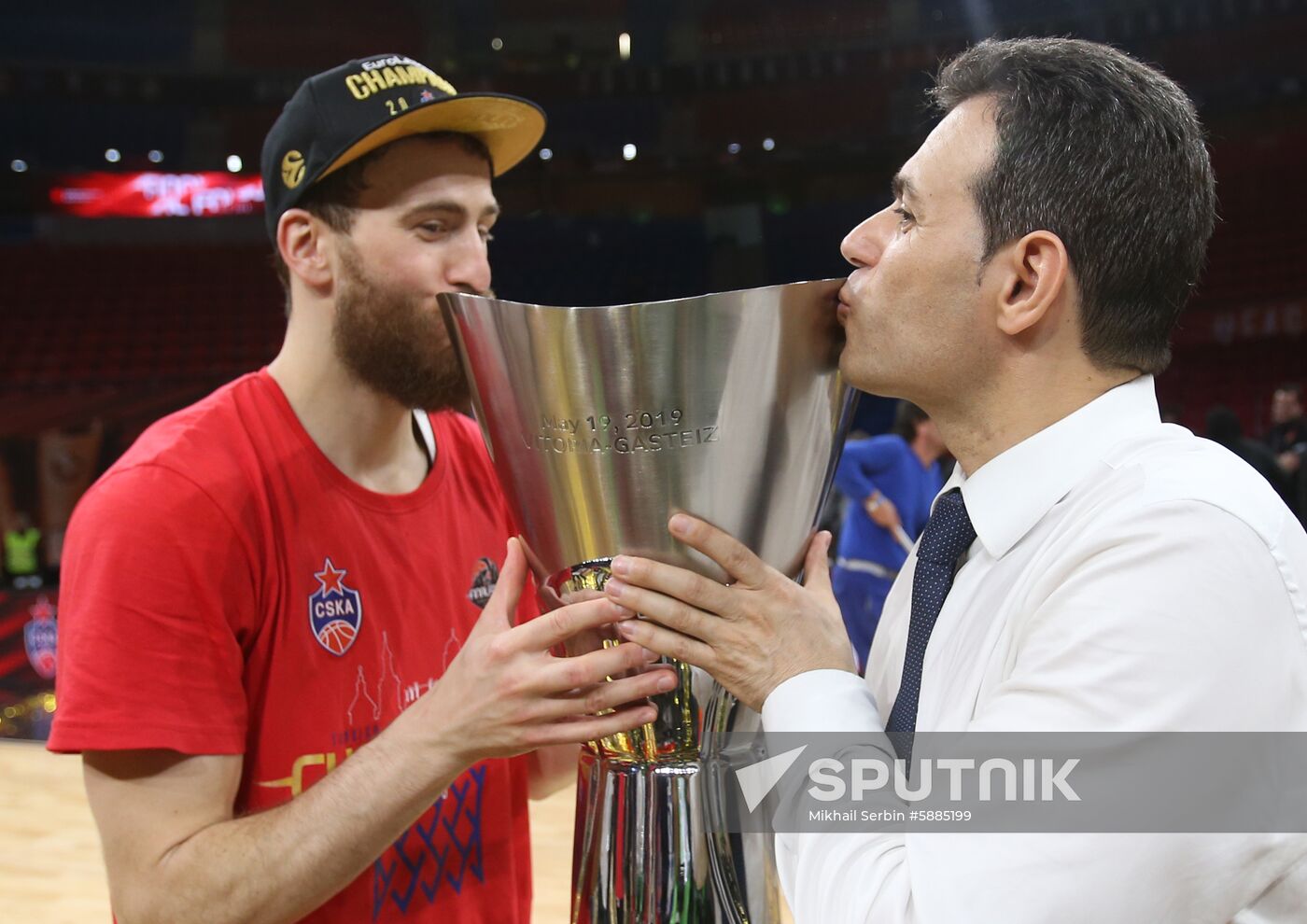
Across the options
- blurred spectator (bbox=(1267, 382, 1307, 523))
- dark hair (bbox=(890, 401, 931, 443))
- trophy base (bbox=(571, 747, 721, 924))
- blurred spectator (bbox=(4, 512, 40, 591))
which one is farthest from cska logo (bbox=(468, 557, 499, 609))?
blurred spectator (bbox=(4, 512, 40, 591))

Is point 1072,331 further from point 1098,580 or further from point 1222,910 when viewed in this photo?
point 1222,910

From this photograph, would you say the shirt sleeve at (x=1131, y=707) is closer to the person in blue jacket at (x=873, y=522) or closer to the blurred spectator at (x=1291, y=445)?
the person in blue jacket at (x=873, y=522)

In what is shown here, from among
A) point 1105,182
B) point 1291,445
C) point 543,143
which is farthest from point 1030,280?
point 543,143

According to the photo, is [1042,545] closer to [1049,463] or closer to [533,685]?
[1049,463]

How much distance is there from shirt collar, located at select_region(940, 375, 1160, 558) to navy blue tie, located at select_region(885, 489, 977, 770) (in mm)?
47

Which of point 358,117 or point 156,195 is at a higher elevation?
point 156,195

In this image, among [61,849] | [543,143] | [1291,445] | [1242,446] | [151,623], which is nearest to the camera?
[151,623]

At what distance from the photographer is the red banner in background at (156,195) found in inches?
478

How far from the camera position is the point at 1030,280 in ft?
3.42

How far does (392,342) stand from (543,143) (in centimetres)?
1028

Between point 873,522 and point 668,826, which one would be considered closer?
point 668,826

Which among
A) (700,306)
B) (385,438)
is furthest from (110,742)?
(700,306)

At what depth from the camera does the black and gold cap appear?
136 cm

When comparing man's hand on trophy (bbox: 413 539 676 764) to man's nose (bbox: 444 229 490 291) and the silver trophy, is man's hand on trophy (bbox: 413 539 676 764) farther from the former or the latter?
man's nose (bbox: 444 229 490 291)
